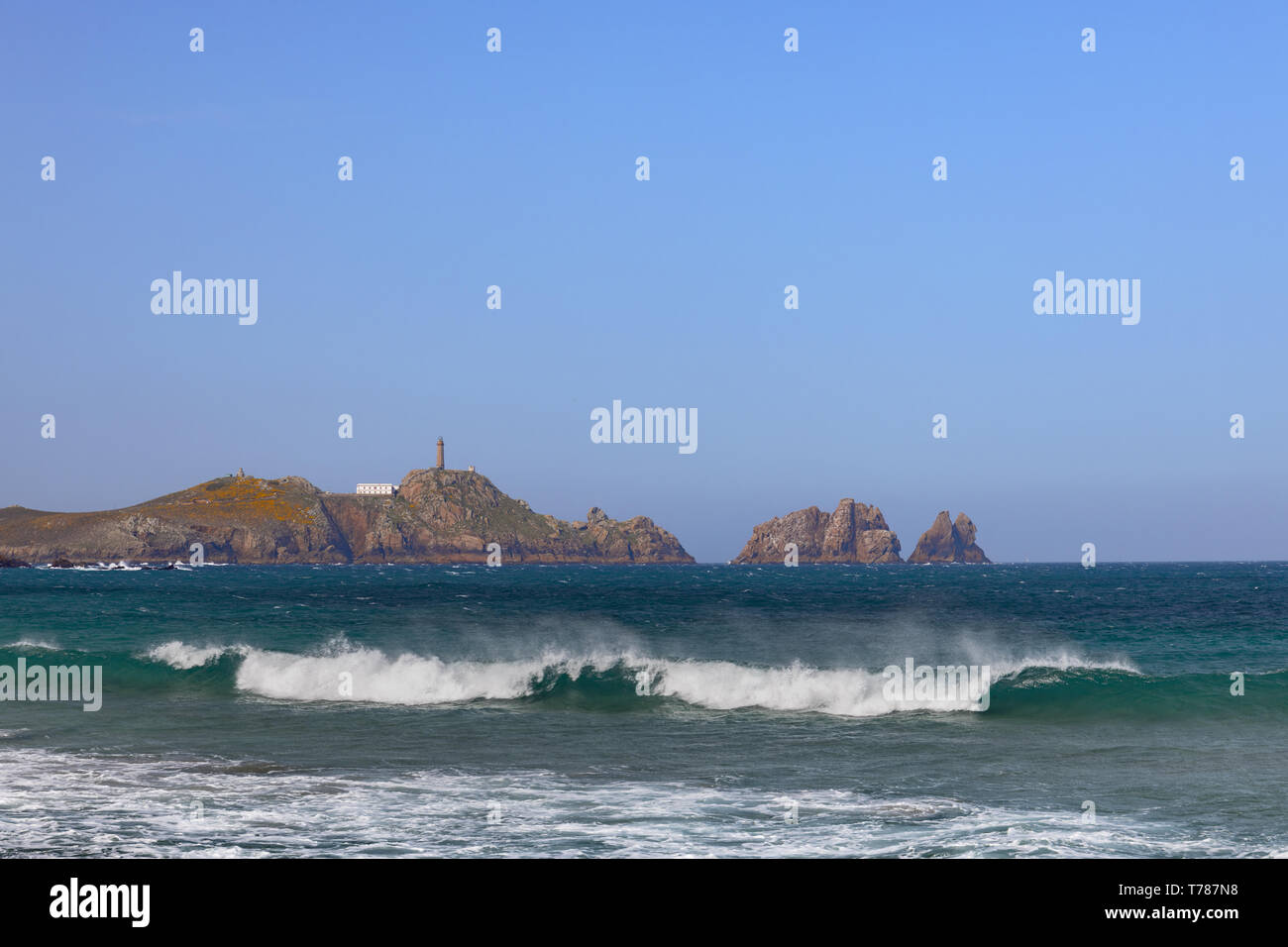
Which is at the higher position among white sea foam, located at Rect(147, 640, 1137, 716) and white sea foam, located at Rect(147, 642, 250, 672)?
white sea foam, located at Rect(147, 642, 250, 672)

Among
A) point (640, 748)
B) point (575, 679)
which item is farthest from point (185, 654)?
point (640, 748)

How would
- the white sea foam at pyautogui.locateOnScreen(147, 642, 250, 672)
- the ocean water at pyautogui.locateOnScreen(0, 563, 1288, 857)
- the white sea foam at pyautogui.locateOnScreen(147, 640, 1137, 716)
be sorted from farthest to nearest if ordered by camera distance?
the white sea foam at pyautogui.locateOnScreen(147, 642, 250, 672) < the white sea foam at pyautogui.locateOnScreen(147, 640, 1137, 716) < the ocean water at pyautogui.locateOnScreen(0, 563, 1288, 857)

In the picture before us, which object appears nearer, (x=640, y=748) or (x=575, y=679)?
(x=640, y=748)

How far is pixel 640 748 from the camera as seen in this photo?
2212 cm

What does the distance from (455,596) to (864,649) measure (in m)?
57.3

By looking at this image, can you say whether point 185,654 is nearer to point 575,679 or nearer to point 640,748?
point 575,679

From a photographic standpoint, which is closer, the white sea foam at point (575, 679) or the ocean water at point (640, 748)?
the ocean water at point (640, 748)

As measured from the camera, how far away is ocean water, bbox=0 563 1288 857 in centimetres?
1442

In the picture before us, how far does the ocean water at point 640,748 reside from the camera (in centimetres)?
1442

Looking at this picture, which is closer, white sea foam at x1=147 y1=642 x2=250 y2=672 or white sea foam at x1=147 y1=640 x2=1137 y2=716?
white sea foam at x1=147 y1=640 x2=1137 y2=716

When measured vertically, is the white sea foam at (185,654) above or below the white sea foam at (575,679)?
above

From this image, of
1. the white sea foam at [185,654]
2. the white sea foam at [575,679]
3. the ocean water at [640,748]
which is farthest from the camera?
the white sea foam at [185,654]

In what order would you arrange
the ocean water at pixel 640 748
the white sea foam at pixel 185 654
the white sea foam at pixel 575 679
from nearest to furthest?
the ocean water at pixel 640 748 < the white sea foam at pixel 575 679 < the white sea foam at pixel 185 654

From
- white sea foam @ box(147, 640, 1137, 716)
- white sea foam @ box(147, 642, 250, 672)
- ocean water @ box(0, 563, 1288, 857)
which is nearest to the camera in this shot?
ocean water @ box(0, 563, 1288, 857)
